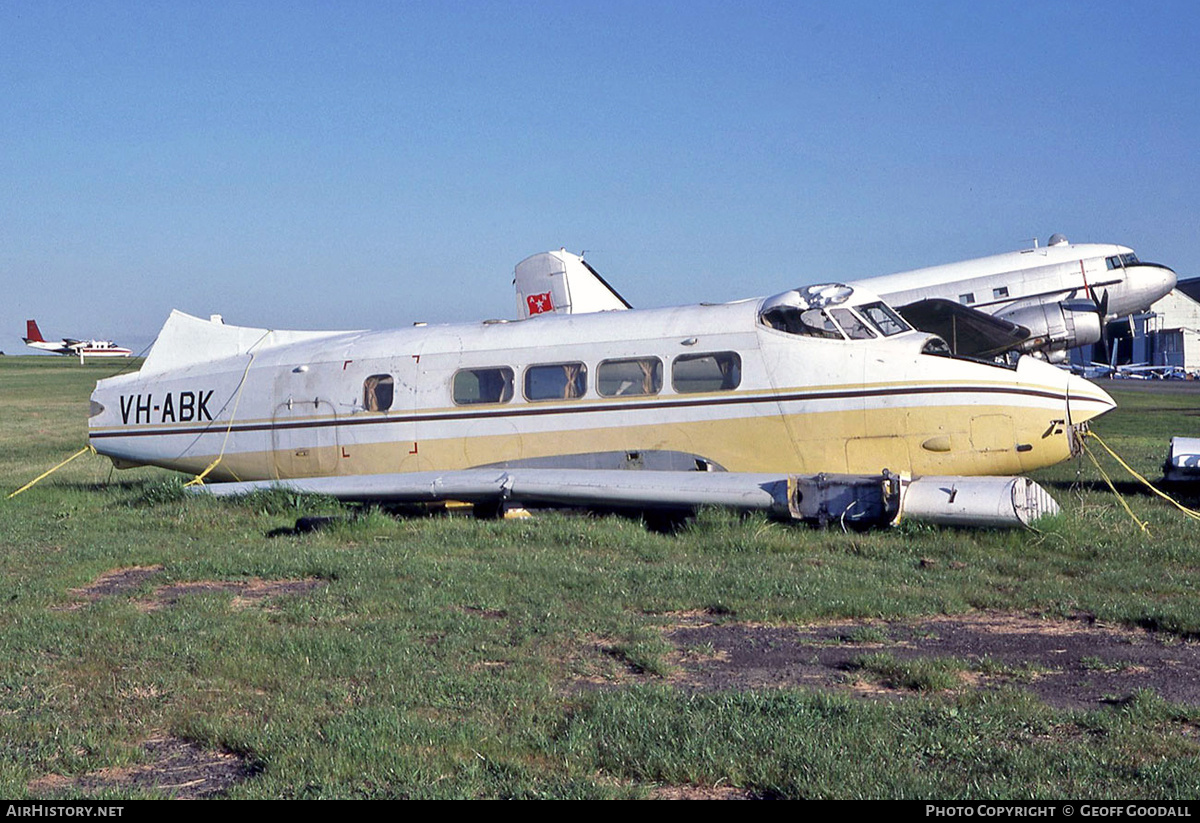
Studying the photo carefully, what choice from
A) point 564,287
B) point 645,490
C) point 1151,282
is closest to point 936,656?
point 645,490

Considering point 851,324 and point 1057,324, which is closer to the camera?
point 851,324

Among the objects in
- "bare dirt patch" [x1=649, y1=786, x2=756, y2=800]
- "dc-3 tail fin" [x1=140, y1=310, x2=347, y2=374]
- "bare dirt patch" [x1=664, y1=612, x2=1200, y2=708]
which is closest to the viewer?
"bare dirt patch" [x1=649, y1=786, x2=756, y2=800]

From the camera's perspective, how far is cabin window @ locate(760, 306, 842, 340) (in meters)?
12.8

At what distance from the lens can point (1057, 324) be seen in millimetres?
26406

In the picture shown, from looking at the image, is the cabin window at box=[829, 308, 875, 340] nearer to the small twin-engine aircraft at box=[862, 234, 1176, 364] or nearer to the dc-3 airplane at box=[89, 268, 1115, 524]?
the dc-3 airplane at box=[89, 268, 1115, 524]

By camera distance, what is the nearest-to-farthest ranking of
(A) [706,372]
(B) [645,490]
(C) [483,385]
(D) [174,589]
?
(D) [174,589] → (B) [645,490] → (A) [706,372] → (C) [483,385]

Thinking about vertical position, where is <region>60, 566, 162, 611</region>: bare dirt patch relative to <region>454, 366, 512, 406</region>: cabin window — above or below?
below

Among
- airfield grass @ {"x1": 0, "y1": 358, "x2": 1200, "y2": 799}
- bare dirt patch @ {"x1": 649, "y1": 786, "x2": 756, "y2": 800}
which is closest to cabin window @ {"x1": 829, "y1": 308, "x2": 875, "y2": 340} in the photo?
airfield grass @ {"x1": 0, "y1": 358, "x2": 1200, "y2": 799}

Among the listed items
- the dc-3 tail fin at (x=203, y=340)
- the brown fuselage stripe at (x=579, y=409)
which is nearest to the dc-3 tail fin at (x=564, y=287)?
the dc-3 tail fin at (x=203, y=340)

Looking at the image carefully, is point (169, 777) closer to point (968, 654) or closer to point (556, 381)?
point (968, 654)

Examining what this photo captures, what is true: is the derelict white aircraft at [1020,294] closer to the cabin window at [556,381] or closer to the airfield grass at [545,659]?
the cabin window at [556,381]

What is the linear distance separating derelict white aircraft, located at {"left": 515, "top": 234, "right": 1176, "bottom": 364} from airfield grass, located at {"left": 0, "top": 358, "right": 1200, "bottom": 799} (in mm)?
11464

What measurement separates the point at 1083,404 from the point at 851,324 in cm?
276
